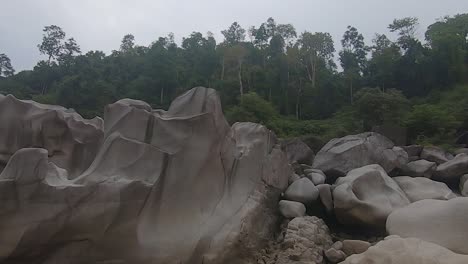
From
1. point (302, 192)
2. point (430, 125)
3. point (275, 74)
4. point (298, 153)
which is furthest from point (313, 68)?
point (302, 192)

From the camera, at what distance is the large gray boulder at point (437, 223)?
477 centimetres

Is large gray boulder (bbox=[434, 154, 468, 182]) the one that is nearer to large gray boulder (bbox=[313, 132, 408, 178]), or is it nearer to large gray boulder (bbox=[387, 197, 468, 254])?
large gray boulder (bbox=[313, 132, 408, 178])

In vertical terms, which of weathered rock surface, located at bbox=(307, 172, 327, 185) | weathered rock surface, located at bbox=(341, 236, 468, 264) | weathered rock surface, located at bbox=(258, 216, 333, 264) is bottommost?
weathered rock surface, located at bbox=(258, 216, 333, 264)

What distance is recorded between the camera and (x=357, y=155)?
28.1ft

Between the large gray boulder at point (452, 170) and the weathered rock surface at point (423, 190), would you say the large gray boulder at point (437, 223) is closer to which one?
the weathered rock surface at point (423, 190)

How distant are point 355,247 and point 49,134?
4.67 meters

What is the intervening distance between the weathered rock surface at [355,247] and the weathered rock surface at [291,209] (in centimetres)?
97

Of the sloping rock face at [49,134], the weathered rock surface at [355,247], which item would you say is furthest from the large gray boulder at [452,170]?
the sloping rock face at [49,134]

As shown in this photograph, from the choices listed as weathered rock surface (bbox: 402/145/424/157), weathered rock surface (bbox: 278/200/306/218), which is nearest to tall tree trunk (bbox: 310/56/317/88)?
weathered rock surface (bbox: 402/145/424/157)

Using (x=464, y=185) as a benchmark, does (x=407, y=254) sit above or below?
above

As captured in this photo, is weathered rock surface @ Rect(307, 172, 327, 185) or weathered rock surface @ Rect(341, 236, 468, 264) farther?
weathered rock surface @ Rect(307, 172, 327, 185)

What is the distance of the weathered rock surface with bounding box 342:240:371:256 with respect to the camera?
5.40 m

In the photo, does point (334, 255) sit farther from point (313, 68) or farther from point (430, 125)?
point (313, 68)

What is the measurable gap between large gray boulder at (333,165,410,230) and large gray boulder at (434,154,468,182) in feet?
8.99
